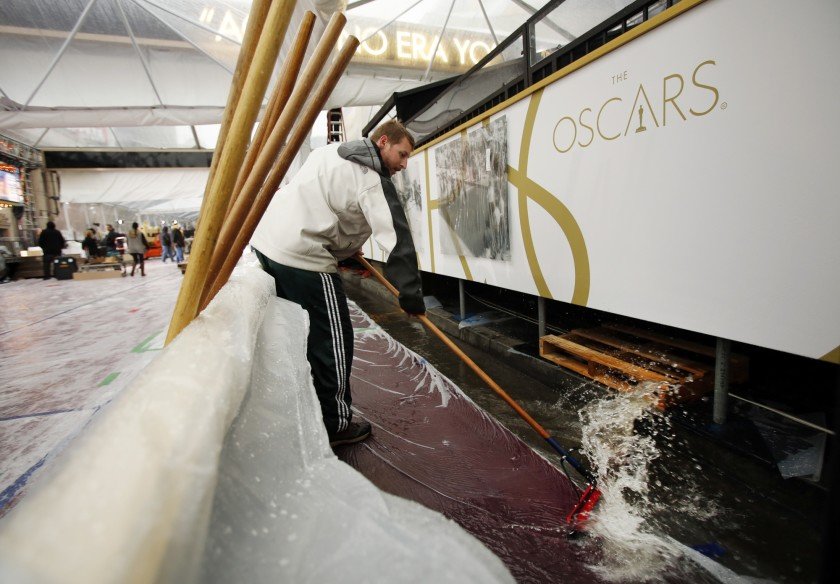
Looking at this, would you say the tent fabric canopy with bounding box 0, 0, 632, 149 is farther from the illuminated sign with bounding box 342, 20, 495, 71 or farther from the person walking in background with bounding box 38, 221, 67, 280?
the person walking in background with bounding box 38, 221, 67, 280

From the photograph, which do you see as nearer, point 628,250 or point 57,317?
point 628,250

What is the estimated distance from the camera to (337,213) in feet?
7.23

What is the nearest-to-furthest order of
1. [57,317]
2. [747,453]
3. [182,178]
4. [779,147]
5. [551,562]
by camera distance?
[551,562] < [779,147] < [747,453] < [57,317] < [182,178]

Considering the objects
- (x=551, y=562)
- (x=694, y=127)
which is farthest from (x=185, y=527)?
(x=694, y=127)

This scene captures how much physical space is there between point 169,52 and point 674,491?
1120cm

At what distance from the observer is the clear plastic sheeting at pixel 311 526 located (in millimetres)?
539

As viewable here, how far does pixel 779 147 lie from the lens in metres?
1.70

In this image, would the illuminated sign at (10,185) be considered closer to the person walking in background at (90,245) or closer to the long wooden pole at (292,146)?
the person walking in background at (90,245)

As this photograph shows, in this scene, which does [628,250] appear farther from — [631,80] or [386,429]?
[386,429]

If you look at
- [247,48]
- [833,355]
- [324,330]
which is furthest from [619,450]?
[247,48]

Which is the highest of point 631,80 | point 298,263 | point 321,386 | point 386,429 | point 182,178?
point 182,178

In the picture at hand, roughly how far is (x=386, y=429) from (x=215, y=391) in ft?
6.61

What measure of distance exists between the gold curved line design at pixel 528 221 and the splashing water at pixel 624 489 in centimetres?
80

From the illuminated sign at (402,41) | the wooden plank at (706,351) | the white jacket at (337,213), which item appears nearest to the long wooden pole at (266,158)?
the white jacket at (337,213)
